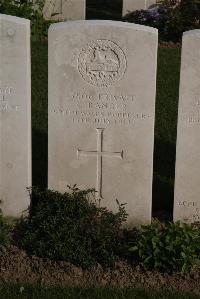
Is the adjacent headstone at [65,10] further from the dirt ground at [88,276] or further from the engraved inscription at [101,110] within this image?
the dirt ground at [88,276]

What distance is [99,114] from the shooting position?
6.36 meters

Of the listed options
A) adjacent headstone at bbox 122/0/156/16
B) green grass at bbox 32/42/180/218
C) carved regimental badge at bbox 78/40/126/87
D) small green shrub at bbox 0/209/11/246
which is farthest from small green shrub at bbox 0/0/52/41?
small green shrub at bbox 0/209/11/246

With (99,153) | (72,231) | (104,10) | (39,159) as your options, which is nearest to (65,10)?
(104,10)

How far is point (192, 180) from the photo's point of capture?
654 centimetres

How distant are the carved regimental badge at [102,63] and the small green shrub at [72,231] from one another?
3.47ft

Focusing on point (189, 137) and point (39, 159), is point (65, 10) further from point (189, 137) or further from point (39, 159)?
point (189, 137)

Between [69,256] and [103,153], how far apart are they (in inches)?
40.8

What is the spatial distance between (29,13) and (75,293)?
7442 mm

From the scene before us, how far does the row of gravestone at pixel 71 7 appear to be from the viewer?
43.4ft

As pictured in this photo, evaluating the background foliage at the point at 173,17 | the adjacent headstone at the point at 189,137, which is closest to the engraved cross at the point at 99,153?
the adjacent headstone at the point at 189,137

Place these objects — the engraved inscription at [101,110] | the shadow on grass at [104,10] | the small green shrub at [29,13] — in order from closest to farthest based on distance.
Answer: the engraved inscription at [101,110]
the small green shrub at [29,13]
the shadow on grass at [104,10]

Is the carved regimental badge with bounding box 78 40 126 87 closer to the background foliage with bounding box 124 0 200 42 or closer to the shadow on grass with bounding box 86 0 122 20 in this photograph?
the background foliage with bounding box 124 0 200 42

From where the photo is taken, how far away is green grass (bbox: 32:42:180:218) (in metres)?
7.54

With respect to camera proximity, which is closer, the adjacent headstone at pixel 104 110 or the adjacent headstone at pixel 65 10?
the adjacent headstone at pixel 104 110
